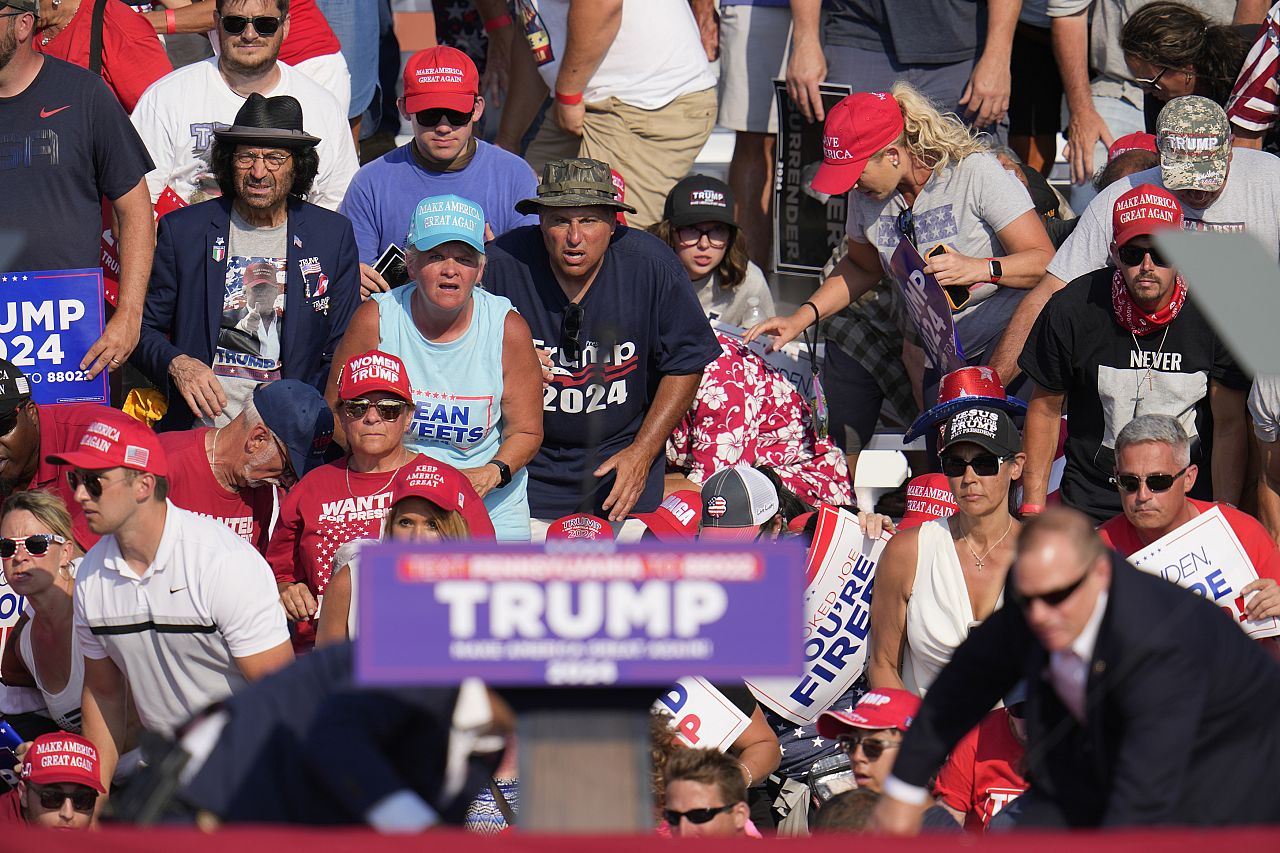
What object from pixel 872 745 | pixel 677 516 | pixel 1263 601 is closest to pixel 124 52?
pixel 677 516

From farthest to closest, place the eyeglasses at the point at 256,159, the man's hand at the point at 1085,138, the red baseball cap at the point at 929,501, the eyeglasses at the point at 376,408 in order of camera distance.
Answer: the man's hand at the point at 1085,138
the eyeglasses at the point at 256,159
the red baseball cap at the point at 929,501
the eyeglasses at the point at 376,408

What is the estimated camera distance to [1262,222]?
6848mm

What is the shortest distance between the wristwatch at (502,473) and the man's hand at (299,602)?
799 mm

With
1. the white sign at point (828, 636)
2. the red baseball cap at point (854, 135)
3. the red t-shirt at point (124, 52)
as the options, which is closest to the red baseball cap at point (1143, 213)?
the red baseball cap at point (854, 135)

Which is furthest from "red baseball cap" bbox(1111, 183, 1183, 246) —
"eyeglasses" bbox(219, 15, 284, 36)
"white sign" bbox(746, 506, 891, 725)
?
"eyeglasses" bbox(219, 15, 284, 36)

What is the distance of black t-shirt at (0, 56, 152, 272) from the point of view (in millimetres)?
6945

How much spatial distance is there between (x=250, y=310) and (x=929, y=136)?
8.79 feet

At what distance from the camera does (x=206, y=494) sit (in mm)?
6461

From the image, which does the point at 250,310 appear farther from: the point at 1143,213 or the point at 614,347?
the point at 1143,213

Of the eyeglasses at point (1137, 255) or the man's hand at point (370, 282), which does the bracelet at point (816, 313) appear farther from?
the man's hand at point (370, 282)

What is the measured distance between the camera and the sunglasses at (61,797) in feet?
19.3

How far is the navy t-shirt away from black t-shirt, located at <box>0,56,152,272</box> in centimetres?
145

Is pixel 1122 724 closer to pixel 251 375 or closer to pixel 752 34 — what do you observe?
pixel 251 375

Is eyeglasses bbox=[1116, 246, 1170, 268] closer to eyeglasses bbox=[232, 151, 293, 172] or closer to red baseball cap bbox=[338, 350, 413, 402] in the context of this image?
red baseball cap bbox=[338, 350, 413, 402]
